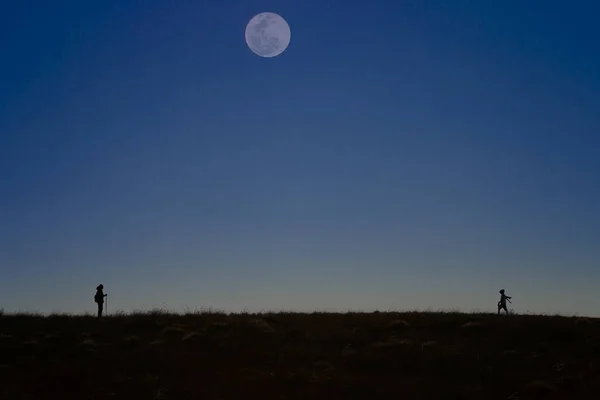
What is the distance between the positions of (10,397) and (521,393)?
19.6 meters

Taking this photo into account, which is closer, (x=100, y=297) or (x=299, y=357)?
(x=299, y=357)

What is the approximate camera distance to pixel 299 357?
29.4 metres

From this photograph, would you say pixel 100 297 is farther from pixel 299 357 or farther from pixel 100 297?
pixel 299 357

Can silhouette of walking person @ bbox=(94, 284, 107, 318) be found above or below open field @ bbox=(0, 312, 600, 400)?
above

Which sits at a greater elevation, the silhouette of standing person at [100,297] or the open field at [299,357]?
the silhouette of standing person at [100,297]

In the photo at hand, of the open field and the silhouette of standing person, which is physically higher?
the silhouette of standing person

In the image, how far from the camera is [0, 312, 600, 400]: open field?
2520 cm

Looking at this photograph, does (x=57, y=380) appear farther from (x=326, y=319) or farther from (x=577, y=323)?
(x=577, y=323)

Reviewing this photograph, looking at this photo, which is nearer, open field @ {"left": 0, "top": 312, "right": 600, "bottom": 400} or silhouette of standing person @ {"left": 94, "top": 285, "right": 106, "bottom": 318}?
open field @ {"left": 0, "top": 312, "right": 600, "bottom": 400}

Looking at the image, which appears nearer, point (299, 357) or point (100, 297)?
point (299, 357)

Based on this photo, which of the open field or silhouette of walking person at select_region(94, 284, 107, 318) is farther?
silhouette of walking person at select_region(94, 284, 107, 318)

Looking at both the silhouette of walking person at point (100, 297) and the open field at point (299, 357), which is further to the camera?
the silhouette of walking person at point (100, 297)

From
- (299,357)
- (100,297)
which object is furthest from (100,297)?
(299,357)

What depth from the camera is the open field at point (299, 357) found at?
25.2 m
